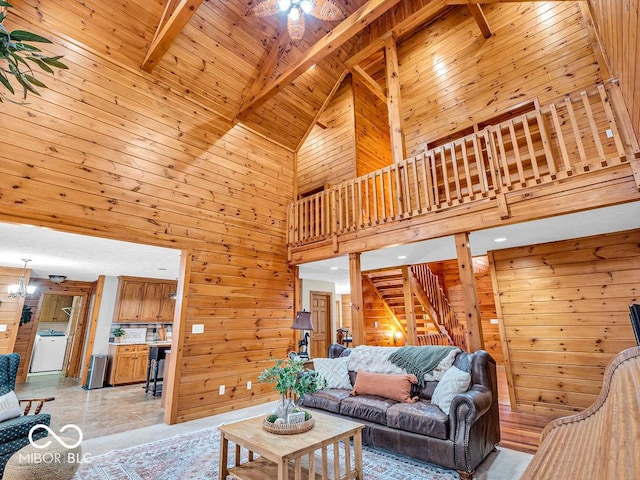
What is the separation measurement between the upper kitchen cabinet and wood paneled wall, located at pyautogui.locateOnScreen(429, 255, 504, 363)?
6996 mm

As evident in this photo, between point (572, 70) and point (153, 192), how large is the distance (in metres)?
6.25

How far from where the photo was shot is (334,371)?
4.16m

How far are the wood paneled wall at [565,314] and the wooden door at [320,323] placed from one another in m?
4.50

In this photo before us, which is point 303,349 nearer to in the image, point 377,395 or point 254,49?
point 377,395

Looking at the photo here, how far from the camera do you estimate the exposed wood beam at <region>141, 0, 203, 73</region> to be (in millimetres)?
3721

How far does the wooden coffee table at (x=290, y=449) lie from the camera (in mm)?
2162

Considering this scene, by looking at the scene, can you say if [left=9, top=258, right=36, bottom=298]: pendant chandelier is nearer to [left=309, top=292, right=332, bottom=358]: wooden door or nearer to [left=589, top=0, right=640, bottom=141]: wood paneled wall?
[left=309, top=292, right=332, bottom=358]: wooden door

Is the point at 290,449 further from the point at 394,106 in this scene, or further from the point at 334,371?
the point at 394,106

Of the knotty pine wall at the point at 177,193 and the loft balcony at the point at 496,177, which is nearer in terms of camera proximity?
the loft balcony at the point at 496,177

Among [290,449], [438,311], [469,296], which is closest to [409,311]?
[438,311]

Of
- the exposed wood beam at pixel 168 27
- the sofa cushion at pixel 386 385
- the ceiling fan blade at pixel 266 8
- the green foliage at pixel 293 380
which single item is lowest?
the sofa cushion at pixel 386 385

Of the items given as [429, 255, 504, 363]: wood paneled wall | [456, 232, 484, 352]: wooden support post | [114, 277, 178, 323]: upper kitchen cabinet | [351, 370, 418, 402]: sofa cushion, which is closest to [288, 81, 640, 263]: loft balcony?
[456, 232, 484, 352]: wooden support post

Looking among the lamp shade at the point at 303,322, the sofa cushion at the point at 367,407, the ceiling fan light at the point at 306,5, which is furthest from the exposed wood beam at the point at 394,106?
the sofa cushion at the point at 367,407

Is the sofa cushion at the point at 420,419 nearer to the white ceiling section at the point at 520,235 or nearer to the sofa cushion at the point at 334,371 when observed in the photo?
the sofa cushion at the point at 334,371
